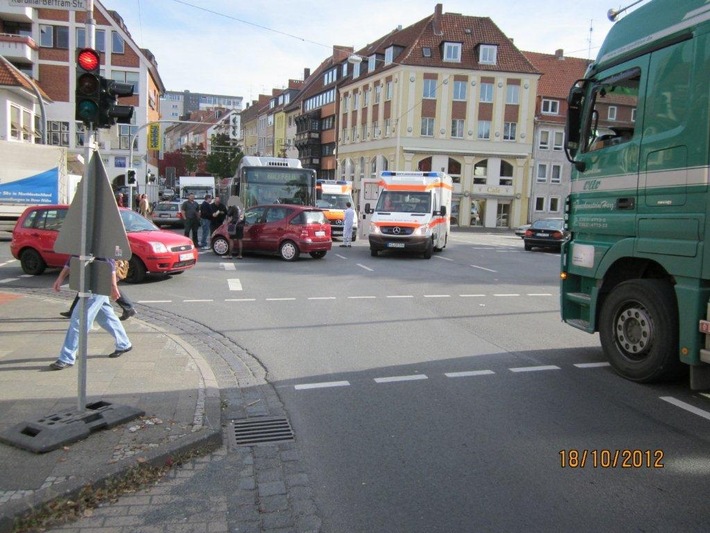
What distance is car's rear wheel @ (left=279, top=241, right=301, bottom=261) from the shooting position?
1867 cm

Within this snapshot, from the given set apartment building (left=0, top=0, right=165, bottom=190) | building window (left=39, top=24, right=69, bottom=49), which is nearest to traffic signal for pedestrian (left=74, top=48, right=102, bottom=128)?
apartment building (left=0, top=0, right=165, bottom=190)

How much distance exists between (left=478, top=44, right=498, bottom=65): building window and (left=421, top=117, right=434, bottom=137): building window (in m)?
6.46

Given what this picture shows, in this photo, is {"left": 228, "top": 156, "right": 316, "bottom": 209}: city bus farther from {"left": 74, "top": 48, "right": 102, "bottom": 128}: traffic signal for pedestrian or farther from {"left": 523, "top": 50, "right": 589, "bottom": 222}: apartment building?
{"left": 523, "top": 50, "right": 589, "bottom": 222}: apartment building

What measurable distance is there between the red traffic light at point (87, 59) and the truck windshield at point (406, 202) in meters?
16.5

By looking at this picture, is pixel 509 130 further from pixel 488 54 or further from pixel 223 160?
pixel 223 160

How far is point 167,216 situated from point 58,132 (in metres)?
20.5

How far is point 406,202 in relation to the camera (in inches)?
835

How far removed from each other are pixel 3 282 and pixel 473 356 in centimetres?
1042

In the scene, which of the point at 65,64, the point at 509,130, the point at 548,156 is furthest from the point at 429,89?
the point at 65,64

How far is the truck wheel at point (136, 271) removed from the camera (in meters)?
13.0

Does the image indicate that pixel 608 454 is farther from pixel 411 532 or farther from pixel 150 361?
pixel 150 361

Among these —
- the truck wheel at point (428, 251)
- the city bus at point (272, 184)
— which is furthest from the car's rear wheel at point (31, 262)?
the truck wheel at point (428, 251)

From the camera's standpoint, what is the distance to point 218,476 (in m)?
4.16

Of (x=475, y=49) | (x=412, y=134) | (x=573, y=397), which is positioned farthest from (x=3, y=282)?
(x=475, y=49)
